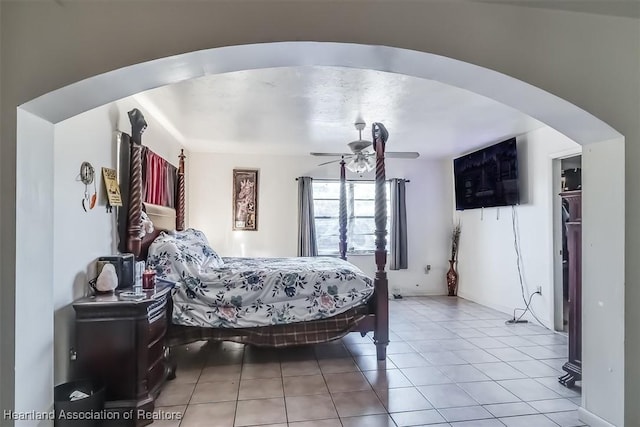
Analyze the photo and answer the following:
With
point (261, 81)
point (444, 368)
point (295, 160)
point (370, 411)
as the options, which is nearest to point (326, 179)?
point (295, 160)

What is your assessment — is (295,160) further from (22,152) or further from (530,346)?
(22,152)

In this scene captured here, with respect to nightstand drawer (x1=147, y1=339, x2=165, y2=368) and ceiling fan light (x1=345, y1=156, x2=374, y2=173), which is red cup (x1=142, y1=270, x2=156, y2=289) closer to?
nightstand drawer (x1=147, y1=339, x2=165, y2=368)

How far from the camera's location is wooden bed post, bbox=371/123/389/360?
3236mm

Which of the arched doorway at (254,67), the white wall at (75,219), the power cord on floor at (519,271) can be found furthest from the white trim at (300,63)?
the power cord on floor at (519,271)

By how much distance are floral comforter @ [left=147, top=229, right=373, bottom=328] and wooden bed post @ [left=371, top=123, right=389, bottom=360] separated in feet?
0.41

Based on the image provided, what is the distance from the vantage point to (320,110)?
355cm

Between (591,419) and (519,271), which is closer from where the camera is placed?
(591,419)

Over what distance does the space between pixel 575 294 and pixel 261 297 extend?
8.35ft

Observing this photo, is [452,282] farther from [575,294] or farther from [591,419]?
[591,419]

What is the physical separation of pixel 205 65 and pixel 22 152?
2.92 feet

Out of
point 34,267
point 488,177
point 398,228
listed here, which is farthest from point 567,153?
point 34,267

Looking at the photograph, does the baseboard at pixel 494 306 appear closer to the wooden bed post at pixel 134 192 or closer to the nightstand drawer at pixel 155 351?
the nightstand drawer at pixel 155 351

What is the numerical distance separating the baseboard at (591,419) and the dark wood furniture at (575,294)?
0.56 m

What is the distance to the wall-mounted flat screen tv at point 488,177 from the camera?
466 cm
